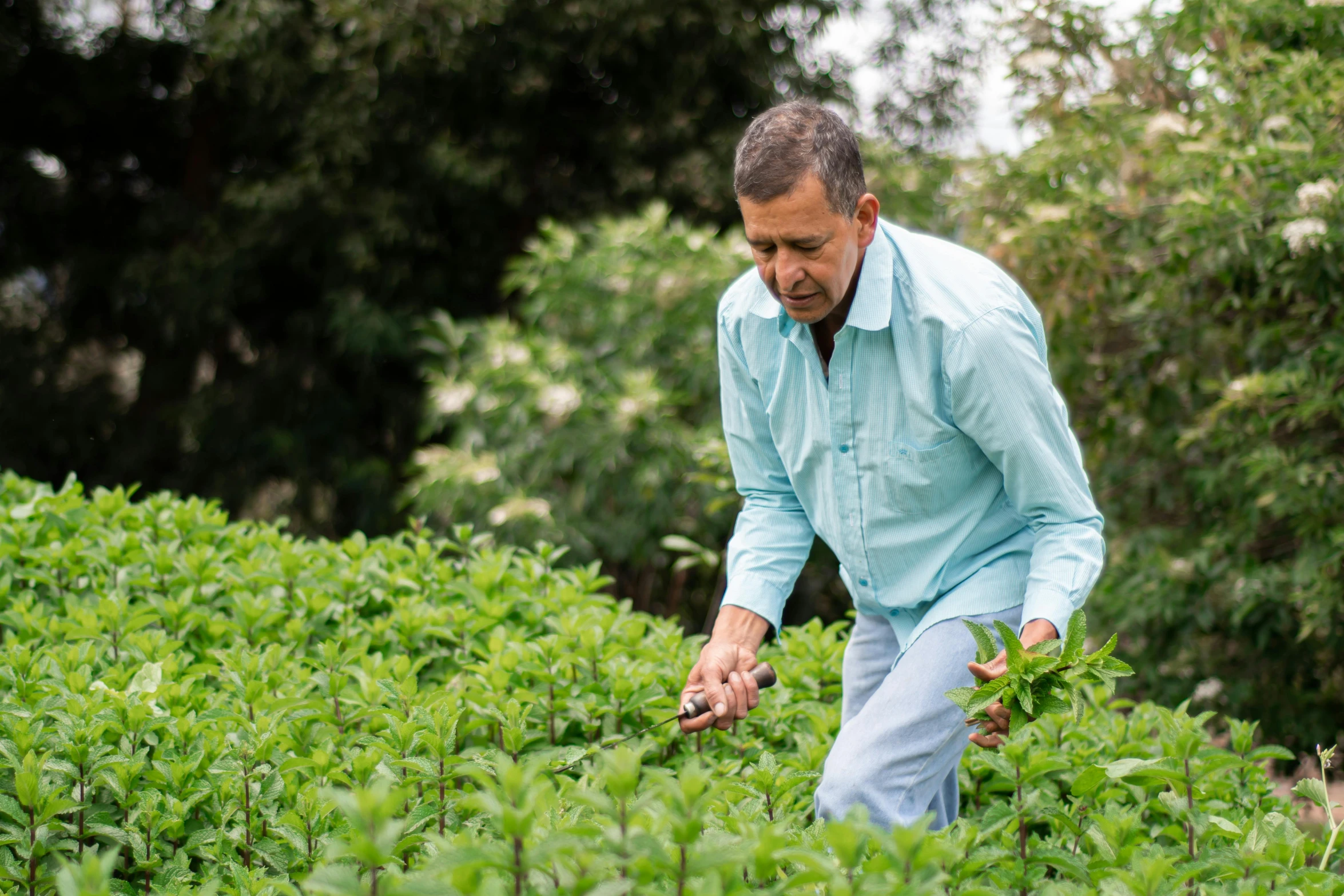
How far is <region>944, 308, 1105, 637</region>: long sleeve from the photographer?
6.95 feet

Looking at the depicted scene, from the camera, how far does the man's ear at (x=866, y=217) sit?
222cm

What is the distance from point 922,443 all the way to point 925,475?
7 centimetres

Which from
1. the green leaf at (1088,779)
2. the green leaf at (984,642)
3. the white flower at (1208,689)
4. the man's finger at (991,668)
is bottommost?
the white flower at (1208,689)

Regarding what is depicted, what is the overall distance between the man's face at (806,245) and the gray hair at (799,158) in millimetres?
15

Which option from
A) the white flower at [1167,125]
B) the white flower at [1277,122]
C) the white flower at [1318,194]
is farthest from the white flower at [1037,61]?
the white flower at [1318,194]

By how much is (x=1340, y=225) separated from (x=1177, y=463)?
1380mm

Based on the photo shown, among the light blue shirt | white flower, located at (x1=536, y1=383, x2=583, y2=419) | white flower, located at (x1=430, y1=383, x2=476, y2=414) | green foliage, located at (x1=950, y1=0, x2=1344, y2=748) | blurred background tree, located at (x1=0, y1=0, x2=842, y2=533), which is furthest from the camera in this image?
blurred background tree, located at (x1=0, y1=0, x2=842, y2=533)

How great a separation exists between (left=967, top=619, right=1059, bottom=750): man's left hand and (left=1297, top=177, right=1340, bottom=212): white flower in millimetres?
2735

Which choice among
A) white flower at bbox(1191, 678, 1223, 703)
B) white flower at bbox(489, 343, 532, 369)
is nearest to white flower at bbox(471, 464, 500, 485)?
white flower at bbox(489, 343, 532, 369)

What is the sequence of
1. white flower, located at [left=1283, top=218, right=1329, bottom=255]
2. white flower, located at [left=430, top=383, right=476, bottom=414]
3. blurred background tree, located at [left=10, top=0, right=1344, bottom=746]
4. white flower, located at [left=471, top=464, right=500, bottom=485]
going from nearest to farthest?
white flower, located at [left=1283, top=218, right=1329, bottom=255] < blurred background tree, located at [left=10, top=0, right=1344, bottom=746] < white flower, located at [left=471, top=464, right=500, bottom=485] < white flower, located at [left=430, top=383, right=476, bottom=414]

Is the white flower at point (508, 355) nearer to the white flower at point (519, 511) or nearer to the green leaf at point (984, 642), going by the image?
the white flower at point (519, 511)

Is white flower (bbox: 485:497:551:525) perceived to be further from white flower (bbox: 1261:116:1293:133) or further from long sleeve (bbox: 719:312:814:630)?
white flower (bbox: 1261:116:1293:133)

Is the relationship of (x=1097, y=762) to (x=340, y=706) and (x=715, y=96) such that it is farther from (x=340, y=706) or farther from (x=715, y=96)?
(x=715, y=96)

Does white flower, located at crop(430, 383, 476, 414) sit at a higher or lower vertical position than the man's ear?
lower
